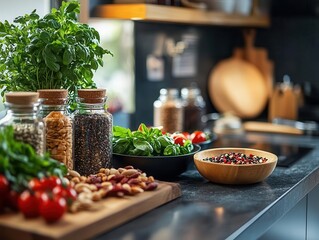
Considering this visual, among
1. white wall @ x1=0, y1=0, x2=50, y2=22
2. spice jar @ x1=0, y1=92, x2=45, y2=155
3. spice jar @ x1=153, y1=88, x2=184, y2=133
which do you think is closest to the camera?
spice jar @ x1=0, y1=92, x2=45, y2=155

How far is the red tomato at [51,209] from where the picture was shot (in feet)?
4.00

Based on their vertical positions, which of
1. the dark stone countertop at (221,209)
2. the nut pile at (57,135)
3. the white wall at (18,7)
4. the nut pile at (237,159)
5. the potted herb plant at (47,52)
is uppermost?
the white wall at (18,7)

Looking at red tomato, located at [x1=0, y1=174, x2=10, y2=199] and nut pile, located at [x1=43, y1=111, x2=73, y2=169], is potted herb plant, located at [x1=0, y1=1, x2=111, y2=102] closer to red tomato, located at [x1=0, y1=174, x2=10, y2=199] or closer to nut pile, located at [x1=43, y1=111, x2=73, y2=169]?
nut pile, located at [x1=43, y1=111, x2=73, y2=169]

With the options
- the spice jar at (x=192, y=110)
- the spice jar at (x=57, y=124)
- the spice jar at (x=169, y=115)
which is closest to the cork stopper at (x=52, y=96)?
the spice jar at (x=57, y=124)

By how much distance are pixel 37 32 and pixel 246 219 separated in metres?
0.76

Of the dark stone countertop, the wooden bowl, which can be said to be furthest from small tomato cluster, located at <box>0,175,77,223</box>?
the wooden bowl

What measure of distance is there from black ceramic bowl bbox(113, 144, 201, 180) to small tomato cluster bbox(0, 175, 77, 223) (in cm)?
42

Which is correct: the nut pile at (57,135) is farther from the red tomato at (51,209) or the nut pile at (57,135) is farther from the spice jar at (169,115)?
the spice jar at (169,115)

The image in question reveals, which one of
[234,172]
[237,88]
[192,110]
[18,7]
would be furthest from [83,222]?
[237,88]

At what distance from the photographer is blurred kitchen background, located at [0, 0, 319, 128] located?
2.65 m

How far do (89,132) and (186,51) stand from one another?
1689 mm

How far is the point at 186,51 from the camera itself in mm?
3277

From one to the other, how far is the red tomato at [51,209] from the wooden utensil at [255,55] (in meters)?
2.65

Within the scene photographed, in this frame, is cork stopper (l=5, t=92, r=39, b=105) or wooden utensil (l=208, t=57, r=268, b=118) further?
wooden utensil (l=208, t=57, r=268, b=118)
